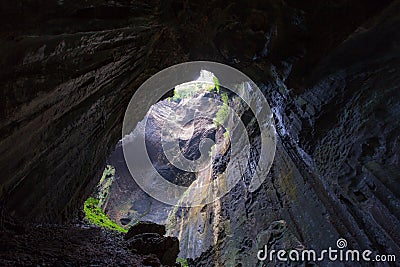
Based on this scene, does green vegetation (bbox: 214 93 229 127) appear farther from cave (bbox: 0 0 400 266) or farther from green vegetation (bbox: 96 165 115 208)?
green vegetation (bbox: 96 165 115 208)

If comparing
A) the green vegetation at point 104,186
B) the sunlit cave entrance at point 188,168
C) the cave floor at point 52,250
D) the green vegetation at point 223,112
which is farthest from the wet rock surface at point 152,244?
the green vegetation at point 104,186

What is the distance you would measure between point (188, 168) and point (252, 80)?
37.6ft

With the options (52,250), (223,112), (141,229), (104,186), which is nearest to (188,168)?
(104,186)

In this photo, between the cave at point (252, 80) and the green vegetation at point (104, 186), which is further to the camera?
the green vegetation at point (104, 186)

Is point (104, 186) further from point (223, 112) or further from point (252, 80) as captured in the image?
point (252, 80)

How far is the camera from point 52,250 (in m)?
2.51

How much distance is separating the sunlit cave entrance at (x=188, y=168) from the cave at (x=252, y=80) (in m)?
1.81

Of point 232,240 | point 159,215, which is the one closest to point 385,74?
point 232,240

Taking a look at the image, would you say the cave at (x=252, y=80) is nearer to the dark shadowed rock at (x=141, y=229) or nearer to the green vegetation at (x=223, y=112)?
the dark shadowed rock at (x=141, y=229)

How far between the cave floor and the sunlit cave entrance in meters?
3.89

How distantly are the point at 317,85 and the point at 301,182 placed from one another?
2.16 metres

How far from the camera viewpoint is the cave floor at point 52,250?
2.14 metres

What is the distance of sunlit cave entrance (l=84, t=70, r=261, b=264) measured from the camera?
948 centimetres

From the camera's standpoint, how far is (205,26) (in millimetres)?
6039
